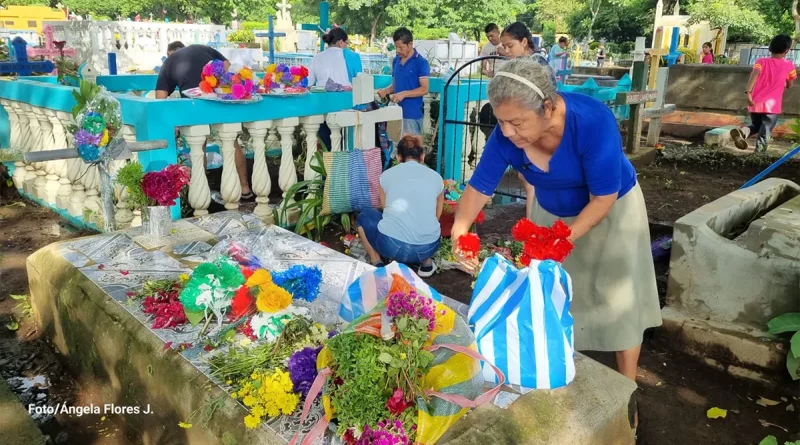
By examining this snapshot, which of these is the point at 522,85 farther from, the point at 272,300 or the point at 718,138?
the point at 718,138

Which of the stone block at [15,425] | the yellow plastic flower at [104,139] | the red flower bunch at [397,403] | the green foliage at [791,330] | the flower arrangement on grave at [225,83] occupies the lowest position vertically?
the green foliage at [791,330]

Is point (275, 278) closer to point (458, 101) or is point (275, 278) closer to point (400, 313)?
point (400, 313)

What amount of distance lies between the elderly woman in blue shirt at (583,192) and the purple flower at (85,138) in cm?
197

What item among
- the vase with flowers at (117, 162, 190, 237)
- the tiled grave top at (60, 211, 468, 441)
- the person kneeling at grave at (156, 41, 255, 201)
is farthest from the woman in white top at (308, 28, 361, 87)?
the vase with flowers at (117, 162, 190, 237)

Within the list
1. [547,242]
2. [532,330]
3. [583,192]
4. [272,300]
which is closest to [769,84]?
[583,192]

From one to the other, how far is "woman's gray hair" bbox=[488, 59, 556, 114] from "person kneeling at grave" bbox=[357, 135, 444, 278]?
200cm

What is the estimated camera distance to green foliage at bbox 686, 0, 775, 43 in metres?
26.2

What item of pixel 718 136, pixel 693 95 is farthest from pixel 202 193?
pixel 693 95

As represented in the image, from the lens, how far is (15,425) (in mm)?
1971

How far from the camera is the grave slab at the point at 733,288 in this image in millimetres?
3193

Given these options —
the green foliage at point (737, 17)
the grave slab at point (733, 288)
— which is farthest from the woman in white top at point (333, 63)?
the green foliage at point (737, 17)

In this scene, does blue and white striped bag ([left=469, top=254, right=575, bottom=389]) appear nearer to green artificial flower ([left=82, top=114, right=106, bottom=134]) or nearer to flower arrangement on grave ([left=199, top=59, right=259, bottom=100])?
green artificial flower ([left=82, top=114, right=106, bottom=134])

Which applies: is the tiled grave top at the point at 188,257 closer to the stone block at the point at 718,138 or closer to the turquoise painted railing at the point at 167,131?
the turquoise painted railing at the point at 167,131

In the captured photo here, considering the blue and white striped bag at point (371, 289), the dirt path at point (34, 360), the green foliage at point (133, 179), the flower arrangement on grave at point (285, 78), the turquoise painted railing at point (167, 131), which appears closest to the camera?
the blue and white striped bag at point (371, 289)
